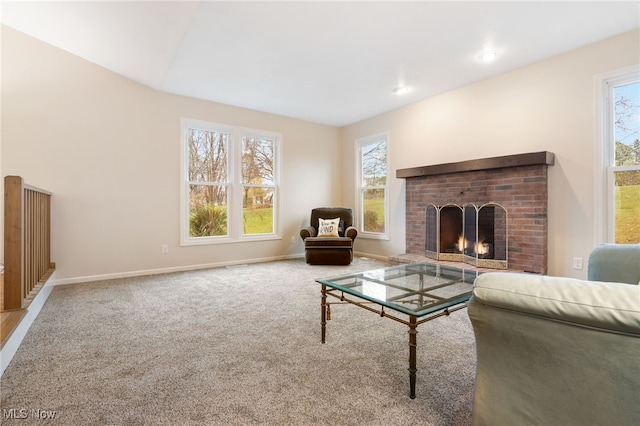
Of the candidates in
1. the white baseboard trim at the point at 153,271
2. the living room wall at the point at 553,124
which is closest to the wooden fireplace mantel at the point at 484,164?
the living room wall at the point at 553,124

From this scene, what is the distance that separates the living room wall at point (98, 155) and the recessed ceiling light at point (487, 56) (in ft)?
11.7

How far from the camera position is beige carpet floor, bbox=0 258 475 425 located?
141 centimetres

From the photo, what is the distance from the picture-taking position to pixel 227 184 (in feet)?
16.3

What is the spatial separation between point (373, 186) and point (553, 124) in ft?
9.25

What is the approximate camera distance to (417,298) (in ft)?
5.92

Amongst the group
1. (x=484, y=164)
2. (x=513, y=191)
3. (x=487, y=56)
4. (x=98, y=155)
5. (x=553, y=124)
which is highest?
(x=487, y=56)

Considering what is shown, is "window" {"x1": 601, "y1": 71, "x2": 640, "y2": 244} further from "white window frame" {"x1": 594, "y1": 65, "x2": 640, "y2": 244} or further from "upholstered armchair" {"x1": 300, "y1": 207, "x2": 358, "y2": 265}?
"upholstered armchair" {"x1": 300, "y1": 207, "x2": 358, "y2": 265}

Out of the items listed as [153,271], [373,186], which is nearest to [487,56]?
[373,186]

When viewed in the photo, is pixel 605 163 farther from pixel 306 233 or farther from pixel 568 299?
pixel 306 233

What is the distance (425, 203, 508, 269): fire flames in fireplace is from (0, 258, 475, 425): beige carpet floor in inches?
58.1

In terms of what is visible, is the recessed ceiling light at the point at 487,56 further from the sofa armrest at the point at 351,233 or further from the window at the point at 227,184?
the window at the point at 227,184

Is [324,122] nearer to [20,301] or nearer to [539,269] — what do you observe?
[539,269]

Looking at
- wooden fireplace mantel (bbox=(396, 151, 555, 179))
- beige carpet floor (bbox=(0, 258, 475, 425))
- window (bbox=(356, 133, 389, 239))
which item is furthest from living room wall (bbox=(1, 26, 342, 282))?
wooden fireplace mantel (bbox=(396, 151, 555, 179))

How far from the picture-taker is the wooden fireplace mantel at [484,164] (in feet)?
11.0
